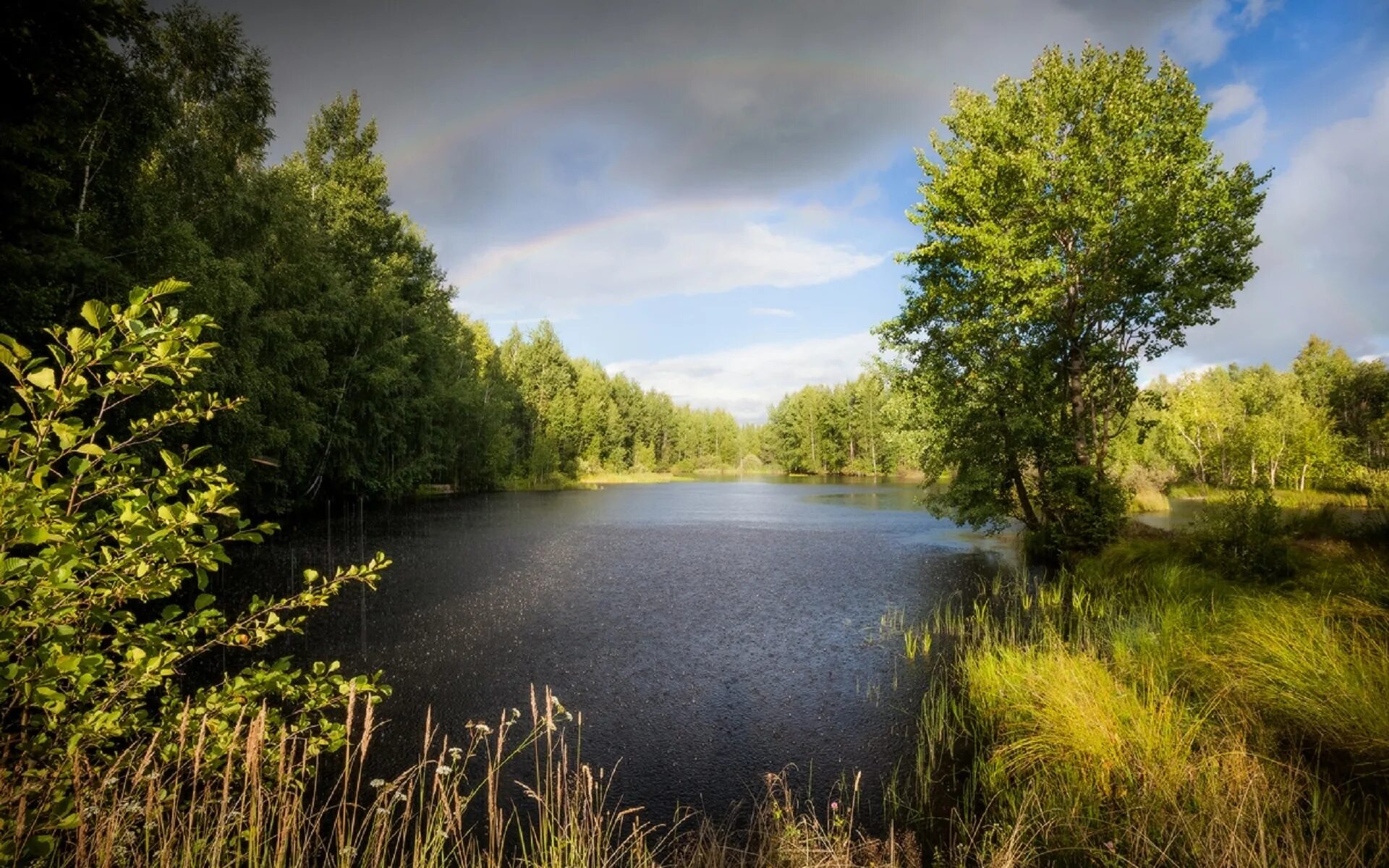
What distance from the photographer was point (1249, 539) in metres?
11.3

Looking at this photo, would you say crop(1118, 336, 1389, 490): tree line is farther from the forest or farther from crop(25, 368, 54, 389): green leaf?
crop(25, 368, 54, 389): green leaf

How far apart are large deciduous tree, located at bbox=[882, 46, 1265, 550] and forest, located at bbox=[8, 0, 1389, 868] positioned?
114 millimetres

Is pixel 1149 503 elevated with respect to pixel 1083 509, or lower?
lower

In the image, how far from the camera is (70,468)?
2.69 metres

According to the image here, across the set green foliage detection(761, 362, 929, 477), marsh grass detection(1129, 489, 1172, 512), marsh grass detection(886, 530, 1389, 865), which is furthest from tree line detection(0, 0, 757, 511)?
green foliage detection(761, 362, 929, 477)

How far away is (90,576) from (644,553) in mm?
20434

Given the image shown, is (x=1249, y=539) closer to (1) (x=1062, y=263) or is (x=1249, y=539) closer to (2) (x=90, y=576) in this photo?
(1) (x=1062, y=263)

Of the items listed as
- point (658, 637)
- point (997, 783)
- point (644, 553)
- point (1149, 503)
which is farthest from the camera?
point (1149, 503)

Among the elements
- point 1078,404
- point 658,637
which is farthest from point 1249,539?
point 658,637

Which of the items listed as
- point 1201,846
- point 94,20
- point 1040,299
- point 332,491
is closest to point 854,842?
point 1201,846

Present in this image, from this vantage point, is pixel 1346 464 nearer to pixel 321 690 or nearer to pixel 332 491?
pixel 321 690

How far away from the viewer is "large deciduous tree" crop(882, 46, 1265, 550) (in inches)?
596

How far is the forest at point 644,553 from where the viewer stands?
2.83m

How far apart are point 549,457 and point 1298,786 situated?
64158 millimetres
